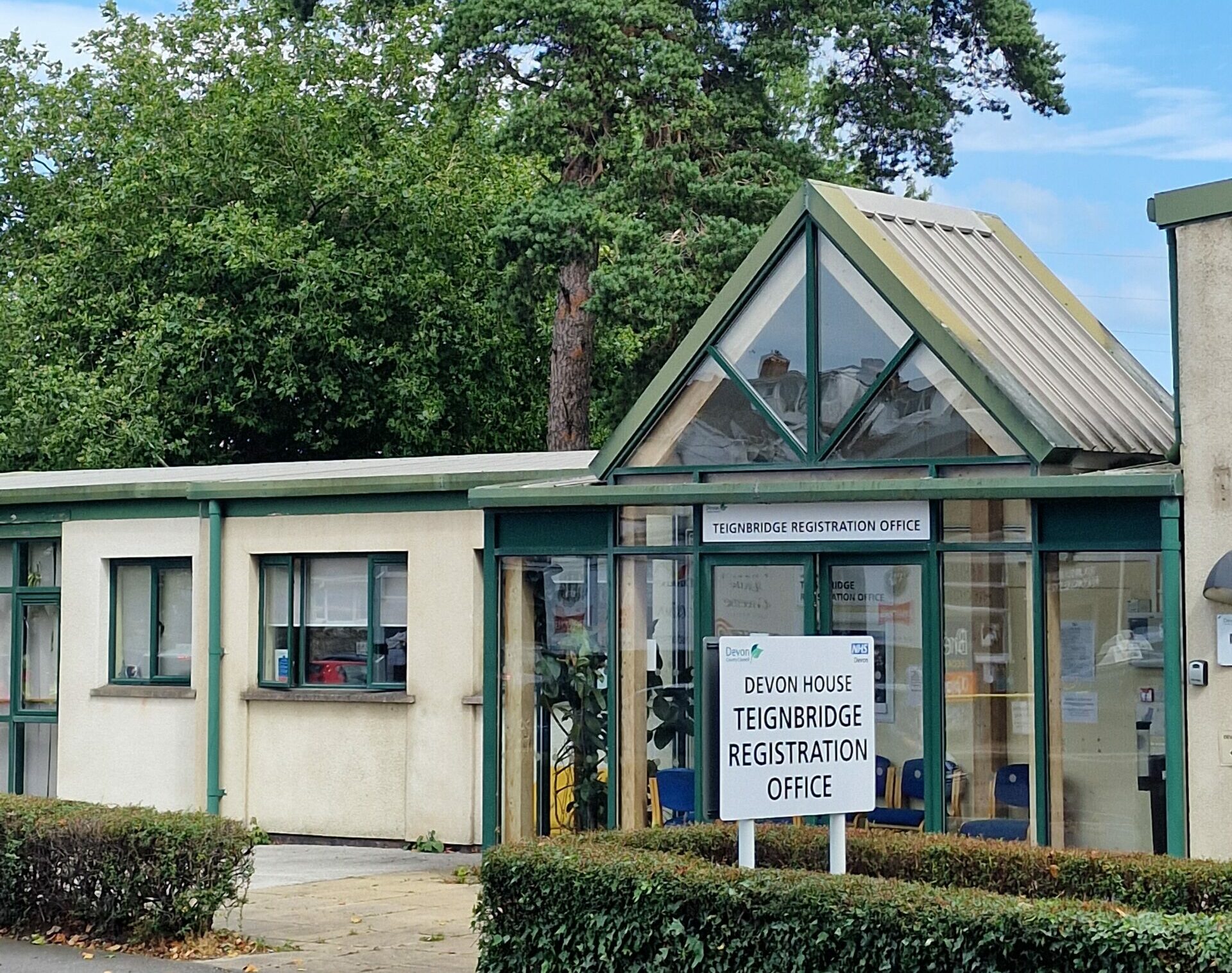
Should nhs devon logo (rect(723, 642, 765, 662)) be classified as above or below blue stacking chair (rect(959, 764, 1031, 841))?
above

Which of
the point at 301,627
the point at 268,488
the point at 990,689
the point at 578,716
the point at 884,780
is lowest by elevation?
the point at 884,780

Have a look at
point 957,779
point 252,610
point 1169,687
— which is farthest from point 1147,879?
point 252,610

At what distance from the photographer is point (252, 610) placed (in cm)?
1686

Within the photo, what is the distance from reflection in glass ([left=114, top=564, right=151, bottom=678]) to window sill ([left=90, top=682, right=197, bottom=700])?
0.19m

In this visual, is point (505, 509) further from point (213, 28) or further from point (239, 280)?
point (213, 28)

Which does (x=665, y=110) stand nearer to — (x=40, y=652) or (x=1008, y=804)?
(x=40, y=652)

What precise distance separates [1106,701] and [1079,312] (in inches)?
143

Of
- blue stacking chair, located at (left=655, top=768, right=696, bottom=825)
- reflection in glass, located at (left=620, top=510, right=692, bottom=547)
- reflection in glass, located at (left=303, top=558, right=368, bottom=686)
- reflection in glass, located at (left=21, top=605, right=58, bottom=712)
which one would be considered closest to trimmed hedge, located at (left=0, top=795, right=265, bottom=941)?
blue stacking chair, located at (left=655, top=768, right=696, bottom=825)

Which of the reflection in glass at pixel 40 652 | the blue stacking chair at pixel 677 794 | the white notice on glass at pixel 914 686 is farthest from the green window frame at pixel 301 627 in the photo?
the white notice on glass at pixel 914 686

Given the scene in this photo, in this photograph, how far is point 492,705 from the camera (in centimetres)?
1348

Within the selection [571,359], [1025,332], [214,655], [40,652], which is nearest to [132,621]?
[40,652]

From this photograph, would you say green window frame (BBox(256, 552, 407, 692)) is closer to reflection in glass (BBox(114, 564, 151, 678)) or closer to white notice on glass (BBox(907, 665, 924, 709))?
reflection in glass (BBox(114, 564, 151, 678))

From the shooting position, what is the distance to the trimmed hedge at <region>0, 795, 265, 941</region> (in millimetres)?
10227

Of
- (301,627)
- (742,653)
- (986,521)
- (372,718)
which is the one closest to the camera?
(742,653)
